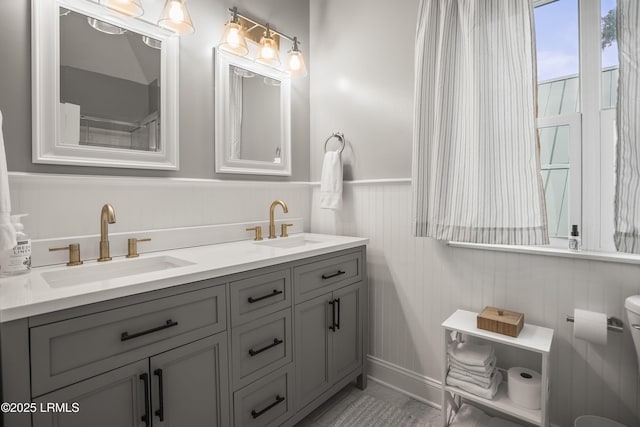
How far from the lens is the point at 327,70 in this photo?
2.29 m

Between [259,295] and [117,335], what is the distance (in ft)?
1.72

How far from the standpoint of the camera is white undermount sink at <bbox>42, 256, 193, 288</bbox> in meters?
1.22

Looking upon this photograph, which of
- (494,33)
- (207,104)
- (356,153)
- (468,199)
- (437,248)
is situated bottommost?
(437,248)

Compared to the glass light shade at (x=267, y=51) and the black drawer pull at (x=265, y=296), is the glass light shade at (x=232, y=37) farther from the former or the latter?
the black drawer pull at (x=265, y=296)

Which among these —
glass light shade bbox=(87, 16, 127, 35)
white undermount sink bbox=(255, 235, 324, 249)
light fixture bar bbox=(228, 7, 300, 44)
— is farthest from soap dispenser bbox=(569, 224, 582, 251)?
glass light shade bbox=(87, 16, 127, 35)

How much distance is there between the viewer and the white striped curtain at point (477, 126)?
4.66 feet

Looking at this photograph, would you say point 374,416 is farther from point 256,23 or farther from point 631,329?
point 256,23

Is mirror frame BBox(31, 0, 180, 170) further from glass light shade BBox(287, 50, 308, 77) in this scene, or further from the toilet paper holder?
the toilet paper holder

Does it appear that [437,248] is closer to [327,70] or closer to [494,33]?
[494,33]

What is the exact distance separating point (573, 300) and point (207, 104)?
2.03 m

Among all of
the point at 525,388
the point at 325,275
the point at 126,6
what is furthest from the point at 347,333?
the point at 126,6

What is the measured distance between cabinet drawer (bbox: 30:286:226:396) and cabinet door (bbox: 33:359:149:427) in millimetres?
25

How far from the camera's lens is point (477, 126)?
1534 millimetres

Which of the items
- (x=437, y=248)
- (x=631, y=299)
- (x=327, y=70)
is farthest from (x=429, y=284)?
(x=327, y=70)
